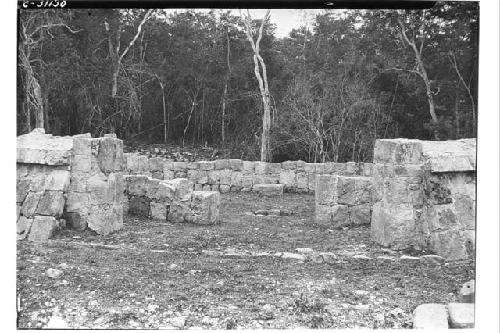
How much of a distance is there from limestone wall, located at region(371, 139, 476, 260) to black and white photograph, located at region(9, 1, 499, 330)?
0.02 meters

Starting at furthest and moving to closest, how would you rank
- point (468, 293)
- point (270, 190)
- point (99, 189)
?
point (270, 190) → point (99, 189) → point (468, 293)

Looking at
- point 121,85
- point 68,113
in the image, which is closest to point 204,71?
point 121,85

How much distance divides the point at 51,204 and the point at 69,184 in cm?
49

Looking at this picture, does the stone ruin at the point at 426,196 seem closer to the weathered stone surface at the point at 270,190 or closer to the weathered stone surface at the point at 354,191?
the weathered stone surface at the point at 354,191

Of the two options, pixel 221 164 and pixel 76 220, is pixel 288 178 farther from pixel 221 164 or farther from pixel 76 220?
pixel 76 220

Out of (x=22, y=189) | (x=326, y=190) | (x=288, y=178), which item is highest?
(x=22, y=189)

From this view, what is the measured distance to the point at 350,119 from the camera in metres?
8.85

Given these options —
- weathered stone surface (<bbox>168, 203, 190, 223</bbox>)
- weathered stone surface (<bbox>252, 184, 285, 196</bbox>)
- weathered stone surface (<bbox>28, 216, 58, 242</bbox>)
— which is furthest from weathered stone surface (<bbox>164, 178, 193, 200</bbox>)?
weathered stone surface (<bbox>252, 184, 285, 196</bbox>)

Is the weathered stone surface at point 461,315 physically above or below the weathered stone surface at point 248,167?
below

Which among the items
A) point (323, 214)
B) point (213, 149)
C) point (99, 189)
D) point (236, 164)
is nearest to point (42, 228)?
point (99, 189)

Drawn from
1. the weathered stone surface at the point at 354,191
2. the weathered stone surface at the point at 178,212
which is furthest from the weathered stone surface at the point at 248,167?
the weathered stone surface at the point at 178,212

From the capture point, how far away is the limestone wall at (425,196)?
7.05 m

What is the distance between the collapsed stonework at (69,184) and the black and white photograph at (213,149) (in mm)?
23

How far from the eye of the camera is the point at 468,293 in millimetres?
5613
